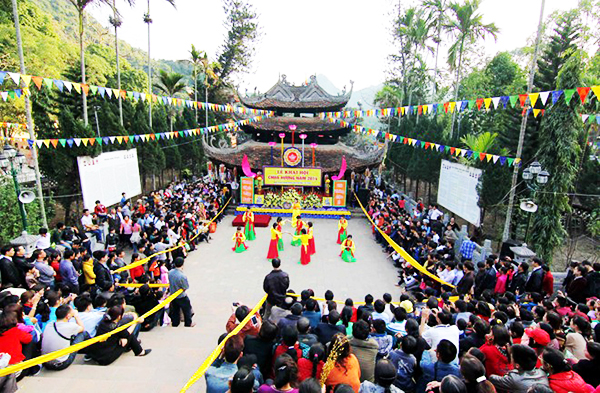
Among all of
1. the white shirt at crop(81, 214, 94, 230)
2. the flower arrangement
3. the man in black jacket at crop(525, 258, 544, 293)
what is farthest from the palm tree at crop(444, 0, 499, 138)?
the white shirt at crop(81, 214, 94, 230)

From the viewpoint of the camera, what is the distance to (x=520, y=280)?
281 inches

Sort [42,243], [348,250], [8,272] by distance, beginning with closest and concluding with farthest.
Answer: [8,272]
[42,243]
[348,250]

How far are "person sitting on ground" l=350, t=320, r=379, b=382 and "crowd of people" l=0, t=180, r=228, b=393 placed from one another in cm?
353

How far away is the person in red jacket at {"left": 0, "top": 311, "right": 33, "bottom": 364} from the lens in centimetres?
403

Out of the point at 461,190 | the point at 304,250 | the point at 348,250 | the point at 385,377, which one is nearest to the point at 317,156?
the point at 461,190

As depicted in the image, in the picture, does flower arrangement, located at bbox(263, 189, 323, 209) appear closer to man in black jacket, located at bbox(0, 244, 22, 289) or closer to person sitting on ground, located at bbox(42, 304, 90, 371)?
man in black jacket, located at bbox(0, 244, 22, 289)

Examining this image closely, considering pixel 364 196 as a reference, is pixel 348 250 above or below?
below

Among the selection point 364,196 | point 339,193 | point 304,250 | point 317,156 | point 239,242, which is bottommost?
point 239,242

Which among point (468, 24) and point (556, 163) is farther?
point (468, 24)

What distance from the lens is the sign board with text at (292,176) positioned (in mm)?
18406

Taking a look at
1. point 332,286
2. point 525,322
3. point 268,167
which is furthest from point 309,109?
point 525,322

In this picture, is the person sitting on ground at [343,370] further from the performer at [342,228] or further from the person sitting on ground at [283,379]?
the performer at [342,228]

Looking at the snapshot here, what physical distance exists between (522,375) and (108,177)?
1496 centimetres

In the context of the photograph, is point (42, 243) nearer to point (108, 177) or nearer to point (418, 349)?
point (108, 177)
